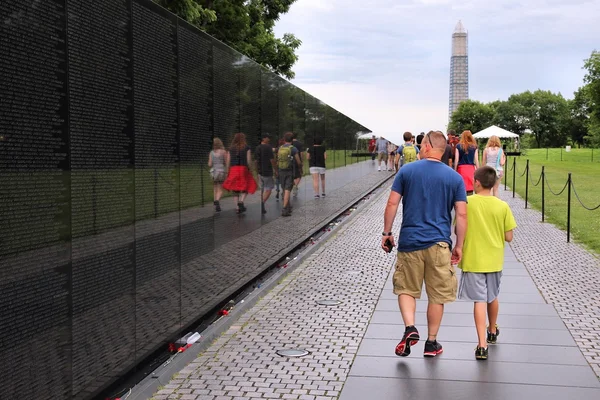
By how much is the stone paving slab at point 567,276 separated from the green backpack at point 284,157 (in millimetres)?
3982

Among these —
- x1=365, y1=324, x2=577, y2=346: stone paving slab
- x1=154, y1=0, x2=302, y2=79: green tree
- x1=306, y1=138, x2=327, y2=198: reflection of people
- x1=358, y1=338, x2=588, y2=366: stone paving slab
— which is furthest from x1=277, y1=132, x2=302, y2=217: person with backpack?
x1=154, y1=0, x2=302, y2=79: green tree

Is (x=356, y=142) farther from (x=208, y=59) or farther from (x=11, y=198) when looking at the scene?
(x=11, y=198)

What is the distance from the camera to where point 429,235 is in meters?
5.93

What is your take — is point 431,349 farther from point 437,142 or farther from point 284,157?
point 284,157

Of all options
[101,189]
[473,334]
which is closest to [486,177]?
[473,334]

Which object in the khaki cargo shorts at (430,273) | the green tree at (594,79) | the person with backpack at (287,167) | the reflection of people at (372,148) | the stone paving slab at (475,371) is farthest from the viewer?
the green tree at (594,79)

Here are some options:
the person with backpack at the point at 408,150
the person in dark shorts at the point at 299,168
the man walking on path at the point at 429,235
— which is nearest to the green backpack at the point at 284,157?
the person in dark shorts at the point at 299,168

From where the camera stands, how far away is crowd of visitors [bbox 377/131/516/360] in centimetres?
596

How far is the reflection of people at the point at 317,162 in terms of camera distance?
16169 millimetres

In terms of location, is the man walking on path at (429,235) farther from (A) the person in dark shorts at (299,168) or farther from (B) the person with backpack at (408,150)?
(B) the person with backpack at (408,150)

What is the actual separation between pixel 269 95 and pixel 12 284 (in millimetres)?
7596

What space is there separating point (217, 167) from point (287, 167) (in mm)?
4851

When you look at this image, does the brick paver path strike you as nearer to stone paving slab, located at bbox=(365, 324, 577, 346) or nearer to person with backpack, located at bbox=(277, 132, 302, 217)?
stone paving slab, located at bbox=(365, 324, 577, 346)

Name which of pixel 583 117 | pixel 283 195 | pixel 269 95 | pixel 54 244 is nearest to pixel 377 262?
pixel 283 195
